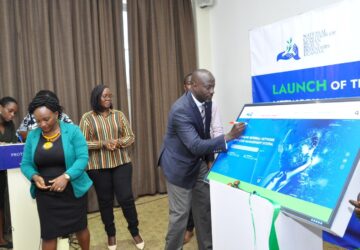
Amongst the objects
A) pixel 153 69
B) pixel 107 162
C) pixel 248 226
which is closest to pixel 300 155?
pixel 248 226

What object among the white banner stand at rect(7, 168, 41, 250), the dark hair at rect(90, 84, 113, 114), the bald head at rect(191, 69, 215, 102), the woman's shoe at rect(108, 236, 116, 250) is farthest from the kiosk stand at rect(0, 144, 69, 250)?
the bald head at rect(191, 69, 215, 102)

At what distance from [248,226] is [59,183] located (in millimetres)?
1220

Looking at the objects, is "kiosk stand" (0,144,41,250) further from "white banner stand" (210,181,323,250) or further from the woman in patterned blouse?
"white banner stand" (210,181,323,250)

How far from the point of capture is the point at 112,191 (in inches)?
114

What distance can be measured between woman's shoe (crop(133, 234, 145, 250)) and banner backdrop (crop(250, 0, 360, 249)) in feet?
5.07

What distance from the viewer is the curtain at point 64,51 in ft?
11.4

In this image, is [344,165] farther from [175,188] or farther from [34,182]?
[34,182]

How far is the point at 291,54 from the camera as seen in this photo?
2.88 m

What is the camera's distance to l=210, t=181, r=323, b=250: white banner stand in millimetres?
1405

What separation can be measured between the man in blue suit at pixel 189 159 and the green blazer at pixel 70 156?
57 centimetres

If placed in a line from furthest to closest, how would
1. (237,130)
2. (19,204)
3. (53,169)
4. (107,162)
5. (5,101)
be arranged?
1. (5,101)
2. (107,162)
3. (19,204)
4. (53,169)
5. (237,130)

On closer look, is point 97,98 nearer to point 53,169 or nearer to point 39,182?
point 53,169

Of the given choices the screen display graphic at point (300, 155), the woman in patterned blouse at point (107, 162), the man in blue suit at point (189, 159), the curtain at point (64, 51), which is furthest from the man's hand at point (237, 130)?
the curtain at point (64, 51)

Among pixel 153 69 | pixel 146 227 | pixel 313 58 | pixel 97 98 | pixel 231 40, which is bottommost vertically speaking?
pixel 146 227
